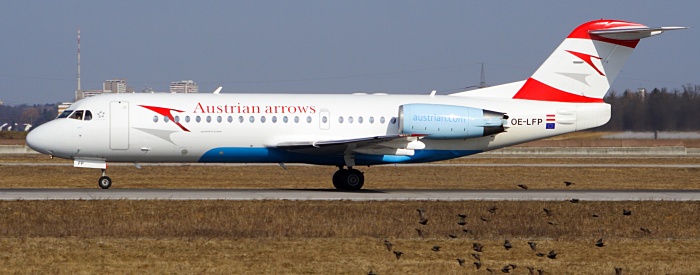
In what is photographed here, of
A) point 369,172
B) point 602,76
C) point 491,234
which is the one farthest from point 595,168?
point 491,234

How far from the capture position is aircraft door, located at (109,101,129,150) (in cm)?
3241

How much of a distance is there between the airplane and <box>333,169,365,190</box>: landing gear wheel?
3cm

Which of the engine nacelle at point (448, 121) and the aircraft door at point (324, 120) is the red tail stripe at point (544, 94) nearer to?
the engine nacelle at point (448, 121)

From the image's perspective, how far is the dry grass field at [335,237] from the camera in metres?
17.1

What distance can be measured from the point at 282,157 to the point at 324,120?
188cm

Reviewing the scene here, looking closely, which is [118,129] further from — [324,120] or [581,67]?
[581,67]

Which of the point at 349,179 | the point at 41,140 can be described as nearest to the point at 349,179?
the point at 349,179

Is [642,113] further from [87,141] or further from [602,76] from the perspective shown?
[87,141]

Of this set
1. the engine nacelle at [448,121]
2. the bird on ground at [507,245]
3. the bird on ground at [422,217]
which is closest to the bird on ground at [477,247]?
the bird on ground at [507,245]

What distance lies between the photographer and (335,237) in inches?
795

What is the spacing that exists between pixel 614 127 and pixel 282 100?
3274 centimetres

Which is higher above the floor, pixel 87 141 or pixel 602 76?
pixel 602 76

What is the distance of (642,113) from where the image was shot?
2260 inches

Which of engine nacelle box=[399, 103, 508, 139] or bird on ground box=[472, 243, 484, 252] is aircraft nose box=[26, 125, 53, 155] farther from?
bird on ground box=[472, 243, 484, 252]
